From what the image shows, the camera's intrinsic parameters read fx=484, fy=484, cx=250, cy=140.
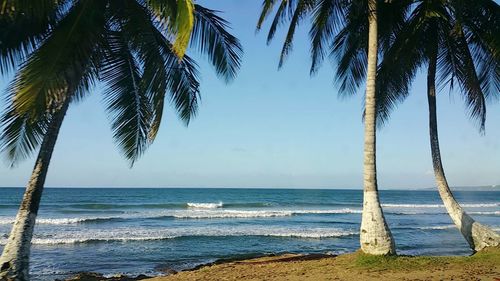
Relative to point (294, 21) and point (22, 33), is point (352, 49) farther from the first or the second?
point (22, 33)

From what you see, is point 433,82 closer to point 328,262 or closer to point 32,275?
point 328,262

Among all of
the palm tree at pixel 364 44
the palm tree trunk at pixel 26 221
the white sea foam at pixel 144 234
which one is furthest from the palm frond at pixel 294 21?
the white sea foam at pixel 144 234

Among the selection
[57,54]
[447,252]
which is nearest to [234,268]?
[57,54]

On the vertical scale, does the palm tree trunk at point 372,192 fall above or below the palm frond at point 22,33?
below

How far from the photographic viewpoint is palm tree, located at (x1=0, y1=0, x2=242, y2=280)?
287 inches

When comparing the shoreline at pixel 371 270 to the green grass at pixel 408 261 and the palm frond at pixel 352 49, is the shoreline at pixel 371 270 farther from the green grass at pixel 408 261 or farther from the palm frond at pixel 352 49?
the palm frond at pixel 352 49

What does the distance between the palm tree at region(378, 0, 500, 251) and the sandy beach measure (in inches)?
51.5

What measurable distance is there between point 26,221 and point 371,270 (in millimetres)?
6216

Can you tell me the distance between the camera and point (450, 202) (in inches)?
445

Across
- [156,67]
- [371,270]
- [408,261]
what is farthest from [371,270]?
[156,67]

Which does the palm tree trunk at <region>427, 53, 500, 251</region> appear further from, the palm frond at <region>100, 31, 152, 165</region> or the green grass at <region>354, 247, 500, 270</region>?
the palm frond at <region>100, 31, 152, 165</region>

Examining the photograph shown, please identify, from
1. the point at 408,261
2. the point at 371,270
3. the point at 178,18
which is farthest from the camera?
the point at 408,261

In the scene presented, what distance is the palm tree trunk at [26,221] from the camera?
26.6 feet

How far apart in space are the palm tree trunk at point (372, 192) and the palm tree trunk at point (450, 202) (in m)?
2.36
